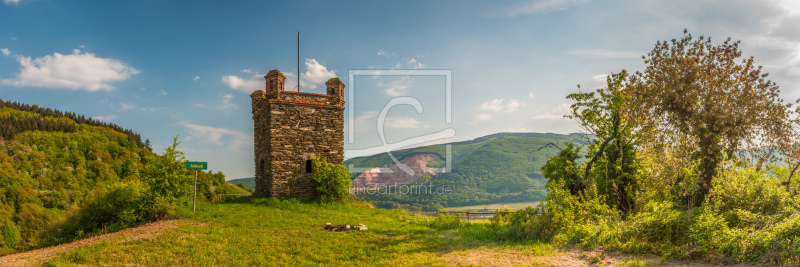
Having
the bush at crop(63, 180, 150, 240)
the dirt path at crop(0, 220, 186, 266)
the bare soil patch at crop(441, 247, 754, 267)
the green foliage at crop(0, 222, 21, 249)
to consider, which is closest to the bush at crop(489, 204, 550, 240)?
the bare soil patch at crop(441, 247, 754, 267)

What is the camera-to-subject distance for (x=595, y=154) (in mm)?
12070

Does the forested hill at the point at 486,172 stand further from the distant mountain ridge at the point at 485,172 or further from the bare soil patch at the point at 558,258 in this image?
the bare soil patch at the point at 558,258

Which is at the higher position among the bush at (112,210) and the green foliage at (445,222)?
the bush at (112,210)

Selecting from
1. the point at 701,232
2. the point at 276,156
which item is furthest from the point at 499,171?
the point at 701,232

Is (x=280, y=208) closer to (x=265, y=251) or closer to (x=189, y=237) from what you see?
(x=189, y=237)

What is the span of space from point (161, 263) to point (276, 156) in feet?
34.4

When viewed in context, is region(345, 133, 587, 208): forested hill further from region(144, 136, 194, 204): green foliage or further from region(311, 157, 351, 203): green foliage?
region(144, 136, 194, 204): green foliage

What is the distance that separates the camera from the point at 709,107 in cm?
943

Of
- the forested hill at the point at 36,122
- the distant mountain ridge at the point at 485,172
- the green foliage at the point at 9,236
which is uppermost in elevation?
the forested hill at the point at 36,122

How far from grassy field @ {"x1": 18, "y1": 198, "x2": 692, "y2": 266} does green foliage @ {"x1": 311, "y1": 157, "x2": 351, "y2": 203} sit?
15.5 ft

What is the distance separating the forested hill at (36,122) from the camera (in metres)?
54.8

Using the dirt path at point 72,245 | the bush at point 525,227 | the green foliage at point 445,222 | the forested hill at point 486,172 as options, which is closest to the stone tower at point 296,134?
the dirt path at point 72,245

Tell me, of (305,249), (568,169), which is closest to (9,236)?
(305,249)

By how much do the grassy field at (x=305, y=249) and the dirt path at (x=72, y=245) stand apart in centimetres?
10
